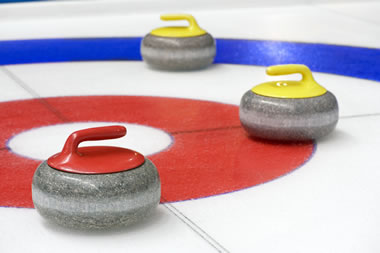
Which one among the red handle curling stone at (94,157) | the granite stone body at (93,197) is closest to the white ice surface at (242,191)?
the granite stone body at (93,197)

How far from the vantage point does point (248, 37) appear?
22.2 ft

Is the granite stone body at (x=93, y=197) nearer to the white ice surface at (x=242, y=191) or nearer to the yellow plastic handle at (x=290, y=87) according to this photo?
the white ice surface at (x=242, y=191)

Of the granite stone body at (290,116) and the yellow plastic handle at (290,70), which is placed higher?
the yellow plastic handle at (290,70)

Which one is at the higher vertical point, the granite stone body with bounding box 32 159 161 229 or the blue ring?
the granite stone body with bounding box 32 159 161 229

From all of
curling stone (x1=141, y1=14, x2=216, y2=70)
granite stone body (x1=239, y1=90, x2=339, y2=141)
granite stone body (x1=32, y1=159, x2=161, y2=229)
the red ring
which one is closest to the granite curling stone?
granite stone body (x1=32, y1=159, x2=161, y2=229)

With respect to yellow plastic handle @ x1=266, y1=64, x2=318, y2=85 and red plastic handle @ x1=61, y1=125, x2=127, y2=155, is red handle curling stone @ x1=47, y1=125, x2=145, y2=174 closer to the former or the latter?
red plastic handle @ x1=61, y1=125, x2=127, y2=155

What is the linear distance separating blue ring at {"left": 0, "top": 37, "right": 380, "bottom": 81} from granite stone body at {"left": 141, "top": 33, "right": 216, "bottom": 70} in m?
0.73

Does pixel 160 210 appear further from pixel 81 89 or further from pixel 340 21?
pixel 340 21

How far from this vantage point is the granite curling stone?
2340 millimetres

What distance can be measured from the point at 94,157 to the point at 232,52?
4027mm

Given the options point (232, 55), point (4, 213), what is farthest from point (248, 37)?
point (4, 213)

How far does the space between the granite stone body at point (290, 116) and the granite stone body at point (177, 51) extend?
183cm

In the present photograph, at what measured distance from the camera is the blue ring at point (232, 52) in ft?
19.1

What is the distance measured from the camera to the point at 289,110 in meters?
3.42
